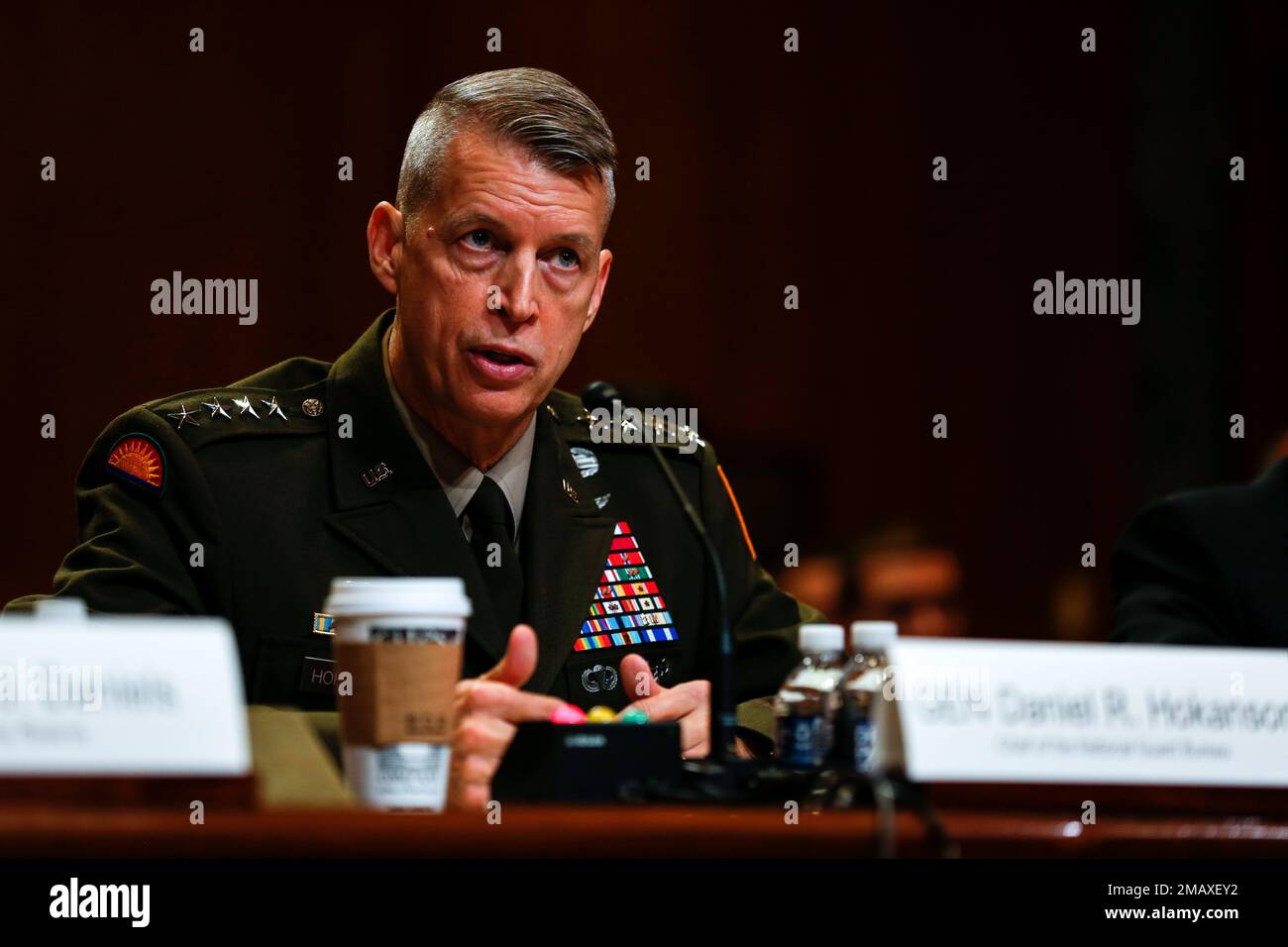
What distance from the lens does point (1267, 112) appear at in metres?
5.13

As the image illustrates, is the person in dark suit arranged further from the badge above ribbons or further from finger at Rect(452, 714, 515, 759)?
finger at Rect(452, 714, 515, 759)

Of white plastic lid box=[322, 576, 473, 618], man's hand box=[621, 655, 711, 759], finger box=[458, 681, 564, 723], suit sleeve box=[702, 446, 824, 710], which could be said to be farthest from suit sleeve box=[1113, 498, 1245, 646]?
white plastic lid box=[322, 576, 473, 618]

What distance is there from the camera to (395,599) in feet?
3.91

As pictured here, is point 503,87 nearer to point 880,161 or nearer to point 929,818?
point 929,818

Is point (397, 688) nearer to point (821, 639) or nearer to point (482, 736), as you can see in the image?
point (482, 736)

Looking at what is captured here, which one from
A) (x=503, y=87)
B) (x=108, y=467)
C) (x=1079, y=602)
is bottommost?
(x=1079, y=602)

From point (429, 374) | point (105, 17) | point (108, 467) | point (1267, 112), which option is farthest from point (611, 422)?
point (1267, 112)

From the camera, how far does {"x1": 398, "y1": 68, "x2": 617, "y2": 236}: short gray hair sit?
2072 mm

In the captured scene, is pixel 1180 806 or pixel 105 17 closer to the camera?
pixel 1180 806

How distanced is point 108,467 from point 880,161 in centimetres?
353

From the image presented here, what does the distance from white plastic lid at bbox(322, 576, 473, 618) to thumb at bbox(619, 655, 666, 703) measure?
53cm

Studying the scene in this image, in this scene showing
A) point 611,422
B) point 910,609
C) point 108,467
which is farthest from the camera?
point 910,609

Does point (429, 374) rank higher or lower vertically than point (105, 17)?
lower
